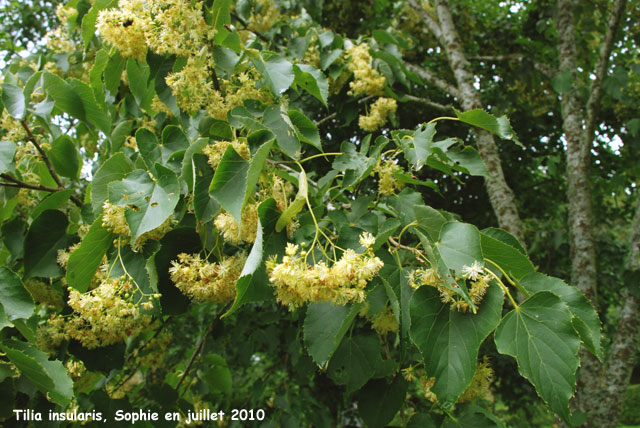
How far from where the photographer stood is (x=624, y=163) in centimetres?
461

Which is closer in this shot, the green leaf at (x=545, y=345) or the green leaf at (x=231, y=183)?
the green leaf at (x=545, y=345)

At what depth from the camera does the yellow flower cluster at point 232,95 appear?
159 cm

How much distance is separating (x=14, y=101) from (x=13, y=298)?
89 centimetres

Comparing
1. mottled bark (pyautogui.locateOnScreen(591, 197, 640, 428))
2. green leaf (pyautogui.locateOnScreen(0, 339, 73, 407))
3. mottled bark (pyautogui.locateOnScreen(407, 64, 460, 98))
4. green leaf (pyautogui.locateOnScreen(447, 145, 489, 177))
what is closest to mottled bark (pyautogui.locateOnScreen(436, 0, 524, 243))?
mottled bark (pyautogui.locateOnScreen(407, 64, 460, 98))

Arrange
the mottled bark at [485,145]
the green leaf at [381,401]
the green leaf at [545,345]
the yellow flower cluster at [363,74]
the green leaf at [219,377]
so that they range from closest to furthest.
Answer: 1. the green leaf at [545,345]
2. the green leaf at [381,401]
3. the yellow flower cluster at [363,74]
4. the mottled bark at [485,145]
5. the green leaf at [219,377]

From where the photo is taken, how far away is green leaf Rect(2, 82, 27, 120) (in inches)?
68.6

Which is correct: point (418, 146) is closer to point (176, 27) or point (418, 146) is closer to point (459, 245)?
point (459, 245)

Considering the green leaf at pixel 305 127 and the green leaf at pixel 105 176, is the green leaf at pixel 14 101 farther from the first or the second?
the green leaf at pixel 305 127

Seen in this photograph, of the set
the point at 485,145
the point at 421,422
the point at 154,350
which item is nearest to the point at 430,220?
the point at 421,422

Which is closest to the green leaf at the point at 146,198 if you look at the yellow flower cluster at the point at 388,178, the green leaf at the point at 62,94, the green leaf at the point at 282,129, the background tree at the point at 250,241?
the background tree at the point at 250,241

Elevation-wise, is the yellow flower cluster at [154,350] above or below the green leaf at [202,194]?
below

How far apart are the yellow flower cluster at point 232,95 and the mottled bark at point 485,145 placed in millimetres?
1655

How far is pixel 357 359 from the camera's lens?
5.07 ft

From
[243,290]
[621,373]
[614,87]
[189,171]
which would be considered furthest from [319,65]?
[621,373]
